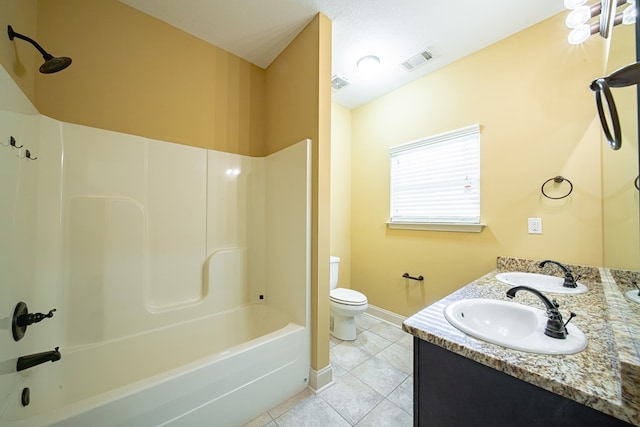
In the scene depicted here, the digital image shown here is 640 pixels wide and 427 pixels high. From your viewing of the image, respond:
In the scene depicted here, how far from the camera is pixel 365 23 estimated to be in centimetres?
171

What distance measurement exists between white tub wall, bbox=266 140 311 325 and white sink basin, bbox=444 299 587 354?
3.21ft

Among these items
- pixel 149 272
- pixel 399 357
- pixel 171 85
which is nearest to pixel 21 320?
pixel 149 272

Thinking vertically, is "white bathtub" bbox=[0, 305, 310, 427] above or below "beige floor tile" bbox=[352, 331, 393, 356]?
above

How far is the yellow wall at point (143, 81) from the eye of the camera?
4.71ft

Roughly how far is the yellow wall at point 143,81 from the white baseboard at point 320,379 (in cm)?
194

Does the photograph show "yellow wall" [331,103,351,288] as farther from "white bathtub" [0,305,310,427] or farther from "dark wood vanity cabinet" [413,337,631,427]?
"dark wood vanity cabinet" [413,337,631,427]

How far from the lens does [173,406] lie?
3.59 feet

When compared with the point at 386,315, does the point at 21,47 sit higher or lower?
higher

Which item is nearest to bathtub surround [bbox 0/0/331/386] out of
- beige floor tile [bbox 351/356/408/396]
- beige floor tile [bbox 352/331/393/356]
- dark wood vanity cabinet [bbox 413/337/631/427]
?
beige floor tile [bbox 351/356/408/396]

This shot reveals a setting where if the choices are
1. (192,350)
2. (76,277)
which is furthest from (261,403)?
(76,277)

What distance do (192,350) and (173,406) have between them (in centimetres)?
Answer: 68

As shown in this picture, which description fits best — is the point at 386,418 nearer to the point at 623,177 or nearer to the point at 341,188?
the point at 623,177

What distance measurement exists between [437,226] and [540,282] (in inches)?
32.1

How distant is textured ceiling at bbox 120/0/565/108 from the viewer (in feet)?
5.17
